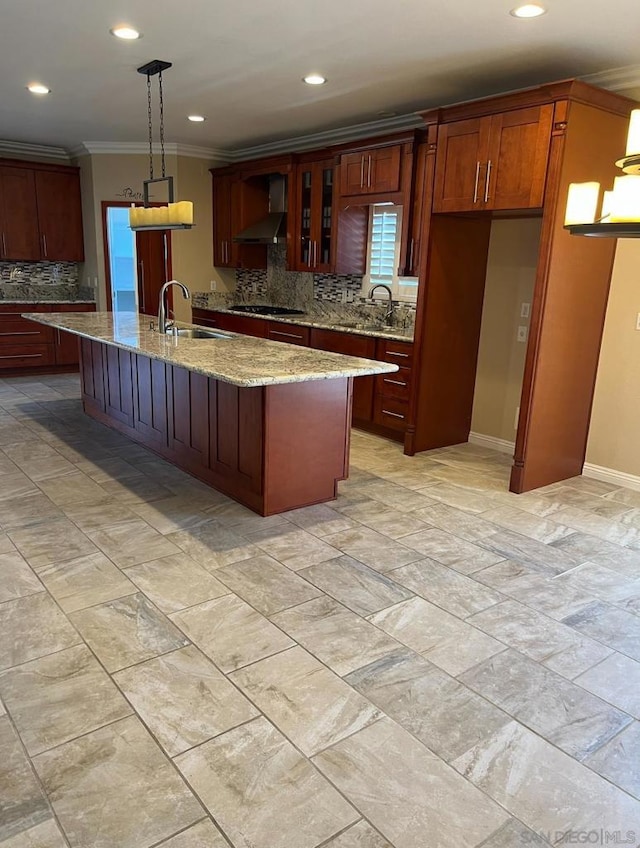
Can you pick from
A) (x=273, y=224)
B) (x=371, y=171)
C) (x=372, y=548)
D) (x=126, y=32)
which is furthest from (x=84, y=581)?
(x=273, y=224)

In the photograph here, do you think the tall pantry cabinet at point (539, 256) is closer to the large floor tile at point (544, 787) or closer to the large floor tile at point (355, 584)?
the large floor tile at point (355, 584)

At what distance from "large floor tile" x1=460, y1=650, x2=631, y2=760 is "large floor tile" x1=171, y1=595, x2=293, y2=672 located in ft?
2.41

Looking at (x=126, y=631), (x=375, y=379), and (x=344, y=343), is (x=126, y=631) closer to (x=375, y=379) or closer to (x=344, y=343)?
(x=375, y=379)

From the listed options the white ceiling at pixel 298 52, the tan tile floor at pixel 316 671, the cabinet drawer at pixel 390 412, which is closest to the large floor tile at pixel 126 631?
the tan tile floor at pixel 316 671

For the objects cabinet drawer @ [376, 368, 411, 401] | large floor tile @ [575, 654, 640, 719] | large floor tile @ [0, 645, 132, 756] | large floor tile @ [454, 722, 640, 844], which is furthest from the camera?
cabinet drawer @ [376, 368, 411, 401]

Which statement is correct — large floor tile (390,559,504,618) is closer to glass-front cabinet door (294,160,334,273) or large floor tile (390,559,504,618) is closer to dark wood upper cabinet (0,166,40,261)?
glass-front cabinet door (294,160,334,273)

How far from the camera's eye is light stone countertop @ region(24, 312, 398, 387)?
308cm

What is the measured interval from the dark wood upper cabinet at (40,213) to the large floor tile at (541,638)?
268 inches

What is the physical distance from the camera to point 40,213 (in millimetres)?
7270

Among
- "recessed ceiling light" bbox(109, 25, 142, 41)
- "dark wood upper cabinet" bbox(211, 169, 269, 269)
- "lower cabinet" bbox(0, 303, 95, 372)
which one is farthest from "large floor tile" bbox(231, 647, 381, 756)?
"lower cabinet" bbox(0, 303, 95, 372)

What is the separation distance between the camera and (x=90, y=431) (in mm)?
5121

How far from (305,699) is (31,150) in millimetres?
7365

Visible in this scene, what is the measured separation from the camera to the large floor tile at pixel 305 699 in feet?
6.33

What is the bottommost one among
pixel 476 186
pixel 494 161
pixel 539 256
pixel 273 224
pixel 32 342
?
pixel 32 342
